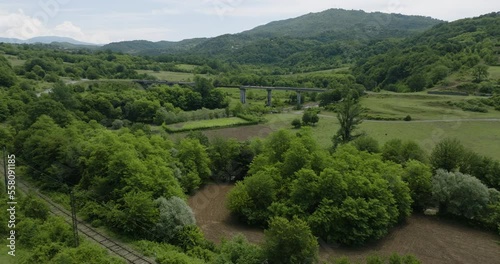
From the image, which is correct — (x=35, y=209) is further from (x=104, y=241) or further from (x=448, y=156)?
(x=448, y=156)

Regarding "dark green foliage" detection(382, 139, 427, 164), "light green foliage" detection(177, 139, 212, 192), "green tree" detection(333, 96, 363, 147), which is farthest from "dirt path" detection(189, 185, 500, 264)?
"green tree" detection(333, 96, 363, 147)

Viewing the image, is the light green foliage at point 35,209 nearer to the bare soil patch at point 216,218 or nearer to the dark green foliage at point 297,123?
the bare soil patch at point 216,218

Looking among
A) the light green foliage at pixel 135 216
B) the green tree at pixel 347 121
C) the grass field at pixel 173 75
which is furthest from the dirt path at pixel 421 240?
the grass field at pixel 173 75

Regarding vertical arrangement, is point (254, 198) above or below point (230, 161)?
below

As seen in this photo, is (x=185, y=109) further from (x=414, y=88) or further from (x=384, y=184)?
(x=384, y=184)

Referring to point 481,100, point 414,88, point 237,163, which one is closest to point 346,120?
point 237,163

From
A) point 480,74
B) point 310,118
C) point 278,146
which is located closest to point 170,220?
point 278,146

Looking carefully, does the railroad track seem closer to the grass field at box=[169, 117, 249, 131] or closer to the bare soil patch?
the bare soil patch
